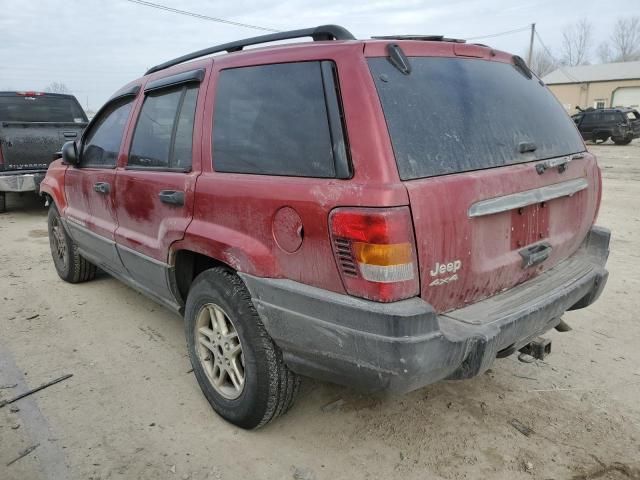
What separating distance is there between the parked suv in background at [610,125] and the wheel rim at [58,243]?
24.6 meters

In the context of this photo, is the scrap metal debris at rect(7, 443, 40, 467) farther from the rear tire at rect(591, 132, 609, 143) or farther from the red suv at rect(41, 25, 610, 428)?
the rear tire at rect(591, 132, 609, 143)

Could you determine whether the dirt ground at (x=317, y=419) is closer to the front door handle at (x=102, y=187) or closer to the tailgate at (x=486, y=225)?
the tailgate at (x=486, y=225)

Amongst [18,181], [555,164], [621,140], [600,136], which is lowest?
[621,140]

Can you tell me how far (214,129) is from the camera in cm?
271

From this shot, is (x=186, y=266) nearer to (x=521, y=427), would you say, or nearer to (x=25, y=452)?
(x=25, y=452)

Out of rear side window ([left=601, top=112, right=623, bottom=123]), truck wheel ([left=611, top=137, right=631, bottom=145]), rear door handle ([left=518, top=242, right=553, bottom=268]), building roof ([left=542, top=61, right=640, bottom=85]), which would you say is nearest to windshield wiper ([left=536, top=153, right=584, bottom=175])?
rear door handle ([left=518, top=242, right=553, bottom=268])

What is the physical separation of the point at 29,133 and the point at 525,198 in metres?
8.59

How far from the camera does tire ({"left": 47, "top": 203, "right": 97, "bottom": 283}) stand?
494 centimetres

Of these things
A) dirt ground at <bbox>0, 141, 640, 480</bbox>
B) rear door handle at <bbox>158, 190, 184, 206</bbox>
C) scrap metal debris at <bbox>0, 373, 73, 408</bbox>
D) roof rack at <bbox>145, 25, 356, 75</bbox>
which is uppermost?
roof rack at <bbox>145, 25, 356, 75</bbox>

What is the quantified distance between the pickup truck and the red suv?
629 cm

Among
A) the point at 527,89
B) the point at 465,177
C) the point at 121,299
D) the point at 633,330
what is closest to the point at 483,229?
the point at 465,177

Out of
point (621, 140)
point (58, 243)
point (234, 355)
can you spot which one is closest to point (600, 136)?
point (621, 140)

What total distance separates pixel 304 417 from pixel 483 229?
1469 millimetres

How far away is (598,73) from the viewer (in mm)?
47656
